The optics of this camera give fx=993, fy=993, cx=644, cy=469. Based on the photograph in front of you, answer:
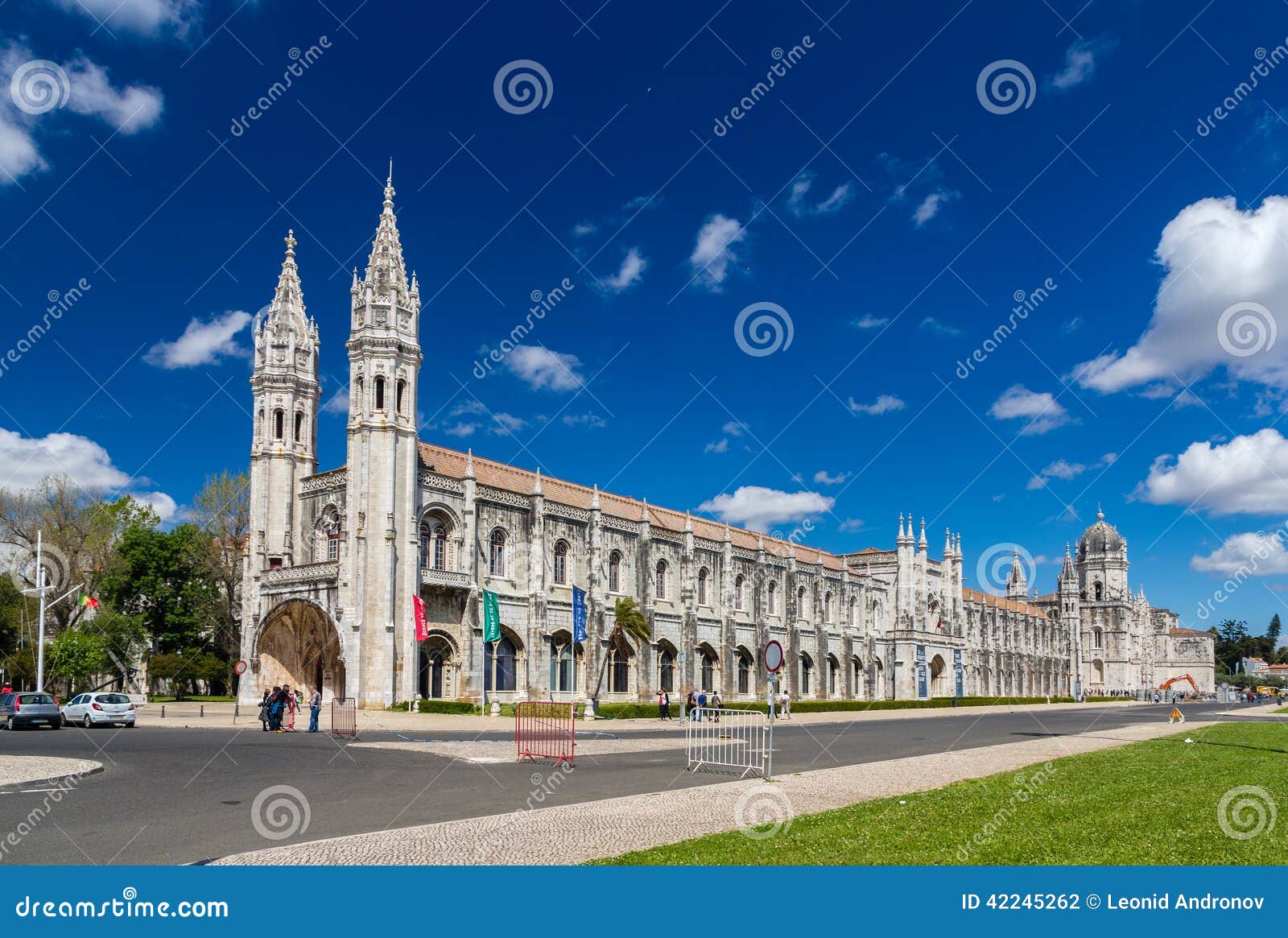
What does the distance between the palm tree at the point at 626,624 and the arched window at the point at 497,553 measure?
6.24 m

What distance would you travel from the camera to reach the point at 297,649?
4662 cm

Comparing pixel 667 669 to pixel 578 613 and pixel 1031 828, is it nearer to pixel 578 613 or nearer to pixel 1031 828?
pixel 578 613

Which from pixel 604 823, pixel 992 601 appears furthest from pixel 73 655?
pixel 992 601

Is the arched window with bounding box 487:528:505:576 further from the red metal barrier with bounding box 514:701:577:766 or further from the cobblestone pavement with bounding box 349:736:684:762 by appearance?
the cobblestone pavement with bounding box 349:736:684:762

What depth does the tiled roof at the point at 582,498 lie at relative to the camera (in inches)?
1914

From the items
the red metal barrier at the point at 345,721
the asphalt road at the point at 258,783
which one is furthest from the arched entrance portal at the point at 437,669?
A: the asphalt road at the point at 258,783

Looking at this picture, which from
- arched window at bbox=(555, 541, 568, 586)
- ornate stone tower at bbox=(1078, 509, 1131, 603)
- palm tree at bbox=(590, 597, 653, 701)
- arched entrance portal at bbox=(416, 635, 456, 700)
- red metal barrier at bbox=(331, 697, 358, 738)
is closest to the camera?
red metal barrier at bbox=(331, 697, 358, 738)

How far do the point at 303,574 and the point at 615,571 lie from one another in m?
16.8

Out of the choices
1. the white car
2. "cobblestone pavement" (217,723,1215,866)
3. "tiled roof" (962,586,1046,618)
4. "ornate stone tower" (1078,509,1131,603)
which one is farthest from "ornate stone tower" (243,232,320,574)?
"ornate stone tower" (1078,509,1131,603)

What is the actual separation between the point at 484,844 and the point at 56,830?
522 cm

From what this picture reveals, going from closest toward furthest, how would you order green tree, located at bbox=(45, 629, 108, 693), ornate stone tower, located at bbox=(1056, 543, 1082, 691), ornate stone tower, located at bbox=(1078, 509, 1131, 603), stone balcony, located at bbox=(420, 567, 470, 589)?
stone balcony, located at bbox=(420, 567, 470, 589) < green tree, located at bbox=(45, 629, 108, 693) < ornate stone tower, located at bbox=(1056, 543, 1082, 691) < ornate stone tower, located at bbox=(1078, 509, 1131, 603)

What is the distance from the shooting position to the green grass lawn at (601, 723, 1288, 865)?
9617 mm

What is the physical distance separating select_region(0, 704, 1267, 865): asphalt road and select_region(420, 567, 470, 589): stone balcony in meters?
13.3

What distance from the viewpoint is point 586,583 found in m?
51.8
